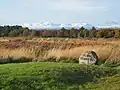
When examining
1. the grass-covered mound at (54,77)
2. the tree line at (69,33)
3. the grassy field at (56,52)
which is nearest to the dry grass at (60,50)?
the grassy field at (56,52)

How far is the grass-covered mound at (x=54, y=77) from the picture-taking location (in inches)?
658

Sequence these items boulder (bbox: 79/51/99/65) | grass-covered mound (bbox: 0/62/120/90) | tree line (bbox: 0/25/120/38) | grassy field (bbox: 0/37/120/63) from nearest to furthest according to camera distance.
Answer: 1. grass-covered mound (bbox: 0/62/120/90)
2. boulder (bbox: 79/51/99/65)
3. grassy field (bbox: 0/37/120/63)
4. tree line (bbox: 0/25/120/38)

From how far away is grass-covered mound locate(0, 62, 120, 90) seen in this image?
16.7 m

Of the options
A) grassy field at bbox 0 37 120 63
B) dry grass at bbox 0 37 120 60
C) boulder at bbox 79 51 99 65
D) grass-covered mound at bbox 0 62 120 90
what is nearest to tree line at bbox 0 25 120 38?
dry grass at bbox 0 37 120 60

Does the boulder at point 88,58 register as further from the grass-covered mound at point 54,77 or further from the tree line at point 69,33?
the tree line at point 69,33

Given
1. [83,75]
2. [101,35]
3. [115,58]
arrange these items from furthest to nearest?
[101,35] → [115,58] → [83,75]

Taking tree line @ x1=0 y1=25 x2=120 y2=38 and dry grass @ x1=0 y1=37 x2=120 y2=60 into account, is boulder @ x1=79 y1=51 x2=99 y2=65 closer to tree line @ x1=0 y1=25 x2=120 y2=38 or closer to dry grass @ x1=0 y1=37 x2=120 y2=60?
dry grass @ x1=0 y1=37 x2=120 y2=60

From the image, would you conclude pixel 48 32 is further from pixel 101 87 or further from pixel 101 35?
pixel 101 87

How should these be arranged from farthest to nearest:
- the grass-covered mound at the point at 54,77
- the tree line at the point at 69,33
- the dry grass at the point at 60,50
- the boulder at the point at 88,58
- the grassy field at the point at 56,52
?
the tree line at the point at 69,33
the dry grass at the point at 60,50
the grassy field at the point at 56,52
the boulder at the point at 88,58
the grass-covered mound at the point at 54,77

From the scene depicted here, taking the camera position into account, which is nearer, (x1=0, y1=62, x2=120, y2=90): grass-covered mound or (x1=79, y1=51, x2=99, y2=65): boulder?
(x1=0, y1=62, x2=120, y2=90): grass-covered mound

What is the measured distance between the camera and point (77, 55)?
2830 centimetres

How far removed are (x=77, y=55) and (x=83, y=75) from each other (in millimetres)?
8491

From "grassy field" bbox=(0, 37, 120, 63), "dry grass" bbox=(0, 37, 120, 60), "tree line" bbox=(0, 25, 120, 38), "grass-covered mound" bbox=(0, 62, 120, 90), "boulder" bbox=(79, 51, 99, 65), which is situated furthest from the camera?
"tree line" bbox=(0, 25, 120, 38)

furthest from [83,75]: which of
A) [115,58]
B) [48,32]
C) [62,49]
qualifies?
[48,32]
